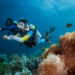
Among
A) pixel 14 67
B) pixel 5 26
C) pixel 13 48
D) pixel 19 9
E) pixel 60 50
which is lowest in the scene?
pixel 60 50

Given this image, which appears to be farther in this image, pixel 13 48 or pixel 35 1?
pixel 13 48

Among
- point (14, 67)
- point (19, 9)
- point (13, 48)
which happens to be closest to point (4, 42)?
point (13, 48)

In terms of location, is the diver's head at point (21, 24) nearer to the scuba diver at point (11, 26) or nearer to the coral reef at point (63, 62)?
the scuba diver at point (11, 26)

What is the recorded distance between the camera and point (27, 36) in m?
4.24

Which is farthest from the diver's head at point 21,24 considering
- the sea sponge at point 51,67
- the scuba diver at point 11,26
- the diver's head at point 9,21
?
the sea sponge at point 51,67

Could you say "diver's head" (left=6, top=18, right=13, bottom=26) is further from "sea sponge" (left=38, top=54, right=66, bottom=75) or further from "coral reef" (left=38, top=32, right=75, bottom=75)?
"sea sponge" (left=38, top=54, right=66, bottom=75)

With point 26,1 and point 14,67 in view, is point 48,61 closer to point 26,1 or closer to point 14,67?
point 14,67

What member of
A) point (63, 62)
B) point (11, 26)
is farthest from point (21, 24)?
point (63, 62)

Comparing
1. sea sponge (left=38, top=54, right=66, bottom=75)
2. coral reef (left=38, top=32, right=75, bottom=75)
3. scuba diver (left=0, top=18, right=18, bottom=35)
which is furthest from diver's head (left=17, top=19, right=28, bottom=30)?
sea sponge (left=38, top=54, right=66, bottom=75)

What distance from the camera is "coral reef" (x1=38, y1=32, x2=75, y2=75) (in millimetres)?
2268

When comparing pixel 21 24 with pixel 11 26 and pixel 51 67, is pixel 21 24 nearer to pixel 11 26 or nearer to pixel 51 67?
pixel 11 26

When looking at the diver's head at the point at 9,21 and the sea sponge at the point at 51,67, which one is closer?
the sea sponge at the point at 51,67

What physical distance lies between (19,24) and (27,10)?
44.0 m

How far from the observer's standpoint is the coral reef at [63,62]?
2.27m
